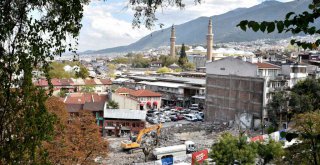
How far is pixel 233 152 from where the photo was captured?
15.8 m

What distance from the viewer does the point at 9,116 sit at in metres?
5.60

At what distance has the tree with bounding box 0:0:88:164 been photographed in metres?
5.29

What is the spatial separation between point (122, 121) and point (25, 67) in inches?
1057

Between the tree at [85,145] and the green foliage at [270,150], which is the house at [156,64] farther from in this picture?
the green foliage at [270,150]

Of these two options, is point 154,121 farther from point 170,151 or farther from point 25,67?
point 25,67

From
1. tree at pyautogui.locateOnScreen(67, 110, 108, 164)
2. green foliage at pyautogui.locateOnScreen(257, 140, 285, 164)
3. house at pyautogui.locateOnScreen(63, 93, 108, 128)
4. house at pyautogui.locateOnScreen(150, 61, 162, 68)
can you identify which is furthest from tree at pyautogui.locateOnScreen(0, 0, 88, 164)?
house at pyautogui.locateOnScreen(150, 61, 162, 68)

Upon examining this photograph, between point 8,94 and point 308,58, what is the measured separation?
49743 mm

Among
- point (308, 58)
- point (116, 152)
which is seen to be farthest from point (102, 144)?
point (308, 58)

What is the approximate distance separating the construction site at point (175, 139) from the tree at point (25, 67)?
53.2 ft

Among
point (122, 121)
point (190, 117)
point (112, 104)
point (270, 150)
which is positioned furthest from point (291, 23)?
point (190, 117)

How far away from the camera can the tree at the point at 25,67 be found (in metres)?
5.29

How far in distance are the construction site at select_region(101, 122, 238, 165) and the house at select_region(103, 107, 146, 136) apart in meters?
1.29

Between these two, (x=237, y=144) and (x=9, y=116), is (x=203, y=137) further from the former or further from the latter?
(x=9, y=116)

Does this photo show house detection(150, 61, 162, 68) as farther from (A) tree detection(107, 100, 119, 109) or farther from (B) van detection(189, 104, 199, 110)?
(A) tree detection(107, 100, 119, 109)
